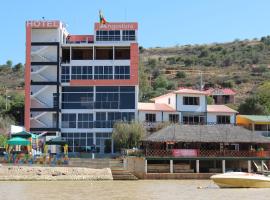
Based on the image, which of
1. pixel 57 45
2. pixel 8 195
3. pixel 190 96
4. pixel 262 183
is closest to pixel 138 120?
pixel 190 96

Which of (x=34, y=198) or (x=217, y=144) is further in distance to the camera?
(x=217, y=144)

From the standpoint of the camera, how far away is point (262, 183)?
4709 centimetres

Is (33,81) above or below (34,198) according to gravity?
above

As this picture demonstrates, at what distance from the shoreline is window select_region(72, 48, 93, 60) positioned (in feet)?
75.8

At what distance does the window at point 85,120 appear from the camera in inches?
2997

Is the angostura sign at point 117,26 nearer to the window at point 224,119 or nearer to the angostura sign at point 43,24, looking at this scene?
the angostura sign at point 43,24

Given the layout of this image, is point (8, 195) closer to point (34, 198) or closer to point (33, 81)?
point (34, 198)

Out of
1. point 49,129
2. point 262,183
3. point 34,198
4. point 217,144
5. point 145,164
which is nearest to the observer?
point 34,198

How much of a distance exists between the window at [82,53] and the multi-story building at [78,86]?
16.3 inches

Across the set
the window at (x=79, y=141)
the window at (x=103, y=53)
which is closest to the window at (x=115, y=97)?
the window at (x=79, y=141)

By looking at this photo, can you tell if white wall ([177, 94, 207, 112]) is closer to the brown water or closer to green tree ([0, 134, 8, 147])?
green tree ([0, 134, 8, 147])

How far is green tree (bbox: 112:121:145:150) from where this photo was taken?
70625mm

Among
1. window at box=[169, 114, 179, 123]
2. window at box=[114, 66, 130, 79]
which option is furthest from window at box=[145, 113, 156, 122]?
window at box=[114, 66, 130, 79]

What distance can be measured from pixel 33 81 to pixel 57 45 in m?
5.04
